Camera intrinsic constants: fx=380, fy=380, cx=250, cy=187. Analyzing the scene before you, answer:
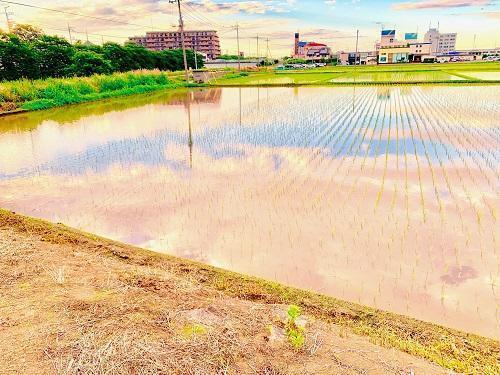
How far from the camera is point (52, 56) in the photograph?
99.1ft

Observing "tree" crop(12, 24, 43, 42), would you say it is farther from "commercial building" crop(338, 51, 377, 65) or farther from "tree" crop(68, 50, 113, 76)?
"commercial building" crop(338, 51, 377, 65)

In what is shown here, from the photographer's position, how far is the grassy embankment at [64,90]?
19.7 metres

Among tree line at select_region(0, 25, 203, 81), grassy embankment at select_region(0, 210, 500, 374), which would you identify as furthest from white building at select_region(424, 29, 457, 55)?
grassy embankment at select_region(0, 210, 500, 374)

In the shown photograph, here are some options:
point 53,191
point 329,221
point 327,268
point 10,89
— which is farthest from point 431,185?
point 10,89

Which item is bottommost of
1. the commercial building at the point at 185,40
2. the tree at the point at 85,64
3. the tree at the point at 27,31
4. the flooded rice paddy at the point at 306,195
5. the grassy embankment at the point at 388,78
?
the flooded rice paddy at the point at 306,195

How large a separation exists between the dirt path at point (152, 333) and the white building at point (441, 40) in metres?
164

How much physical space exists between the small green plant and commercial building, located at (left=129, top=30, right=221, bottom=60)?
112 meters

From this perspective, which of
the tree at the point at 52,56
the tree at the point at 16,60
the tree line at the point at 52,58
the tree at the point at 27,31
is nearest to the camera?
the tree at the point at 16,60

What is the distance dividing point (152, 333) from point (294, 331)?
1.11 m

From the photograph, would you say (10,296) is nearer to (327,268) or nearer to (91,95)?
(327,268)

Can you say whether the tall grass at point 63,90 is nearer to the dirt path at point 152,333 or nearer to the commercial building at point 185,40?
the dirt path at point 152,333

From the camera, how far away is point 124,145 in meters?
11.3

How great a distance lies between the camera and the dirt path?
262cm

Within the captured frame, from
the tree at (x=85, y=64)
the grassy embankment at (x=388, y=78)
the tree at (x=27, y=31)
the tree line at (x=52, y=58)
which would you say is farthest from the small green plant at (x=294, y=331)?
the tree at (x=27, y=31)
